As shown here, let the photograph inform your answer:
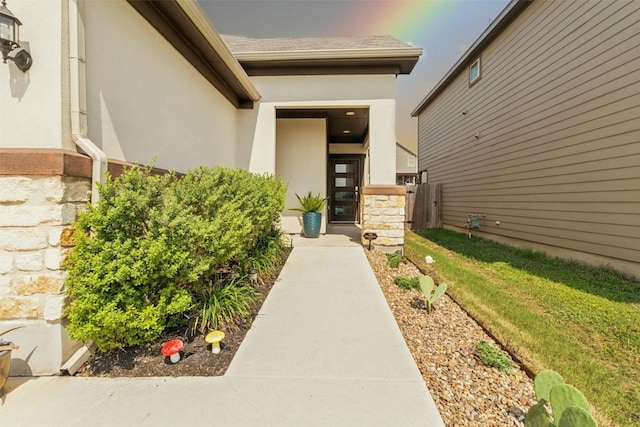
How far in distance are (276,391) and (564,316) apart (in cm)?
348

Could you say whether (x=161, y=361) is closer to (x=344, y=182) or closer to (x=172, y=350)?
(x=172, y=350)

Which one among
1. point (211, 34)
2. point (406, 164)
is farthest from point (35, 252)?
point (406, 164)

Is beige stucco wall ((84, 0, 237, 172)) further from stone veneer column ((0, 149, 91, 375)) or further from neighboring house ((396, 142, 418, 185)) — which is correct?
neighboring house ((396, 142, 418, 185))

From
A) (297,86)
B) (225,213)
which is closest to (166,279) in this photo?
(225,213)

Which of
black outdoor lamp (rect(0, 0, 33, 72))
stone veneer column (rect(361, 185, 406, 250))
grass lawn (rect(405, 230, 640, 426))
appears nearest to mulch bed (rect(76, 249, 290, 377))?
black outdoor lamp (rect(0, 0, 33, 72))

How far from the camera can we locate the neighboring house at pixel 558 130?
4352mm

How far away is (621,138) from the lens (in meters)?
4.38

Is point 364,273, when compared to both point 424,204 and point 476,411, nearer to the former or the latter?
point 476,411

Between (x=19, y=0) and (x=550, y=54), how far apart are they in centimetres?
846

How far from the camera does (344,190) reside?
10125 mm

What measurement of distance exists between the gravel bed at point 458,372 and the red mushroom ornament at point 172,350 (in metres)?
1.91

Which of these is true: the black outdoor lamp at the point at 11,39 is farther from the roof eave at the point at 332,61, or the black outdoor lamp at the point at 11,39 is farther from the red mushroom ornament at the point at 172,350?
the roof eave at the point at 332,61

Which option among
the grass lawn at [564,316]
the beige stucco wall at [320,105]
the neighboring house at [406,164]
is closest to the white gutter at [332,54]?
the beige stucco wall at [320,105]

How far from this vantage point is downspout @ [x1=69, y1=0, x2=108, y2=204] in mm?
2088
